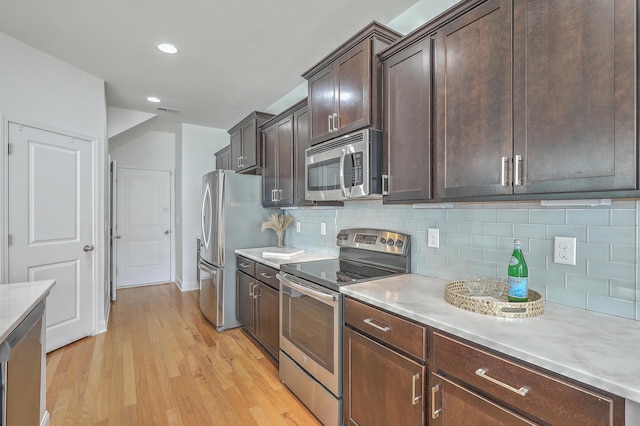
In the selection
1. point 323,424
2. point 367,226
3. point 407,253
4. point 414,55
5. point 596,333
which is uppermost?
point 414,55

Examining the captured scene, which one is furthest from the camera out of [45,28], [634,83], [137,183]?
[137,183]

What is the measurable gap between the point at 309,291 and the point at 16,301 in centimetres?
147

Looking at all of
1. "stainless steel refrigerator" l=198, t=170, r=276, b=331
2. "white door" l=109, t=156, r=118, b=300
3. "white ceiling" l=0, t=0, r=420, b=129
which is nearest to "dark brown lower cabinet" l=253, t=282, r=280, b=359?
"stainless steel refrigerator" l=198, t=170, r=276, b=331

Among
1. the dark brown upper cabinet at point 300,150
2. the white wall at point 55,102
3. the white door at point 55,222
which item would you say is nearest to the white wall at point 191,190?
Answer: the white wall at point 55,102

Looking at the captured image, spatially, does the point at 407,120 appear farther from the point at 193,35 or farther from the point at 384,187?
the point at 193,35

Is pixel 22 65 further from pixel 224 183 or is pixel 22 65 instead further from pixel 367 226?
pixel 367 226

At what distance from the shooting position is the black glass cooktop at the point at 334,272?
1872 millimetres

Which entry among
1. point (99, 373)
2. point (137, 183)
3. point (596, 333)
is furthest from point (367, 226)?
point (137, 183)

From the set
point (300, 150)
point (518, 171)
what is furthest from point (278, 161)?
point (518, 171)

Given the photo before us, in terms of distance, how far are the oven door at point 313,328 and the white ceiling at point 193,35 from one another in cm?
191

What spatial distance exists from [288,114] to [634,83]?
246 cm

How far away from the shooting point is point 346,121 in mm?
2047

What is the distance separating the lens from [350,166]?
1981 mm

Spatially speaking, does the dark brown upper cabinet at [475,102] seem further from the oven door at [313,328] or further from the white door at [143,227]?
A: the white door at [143,227]
